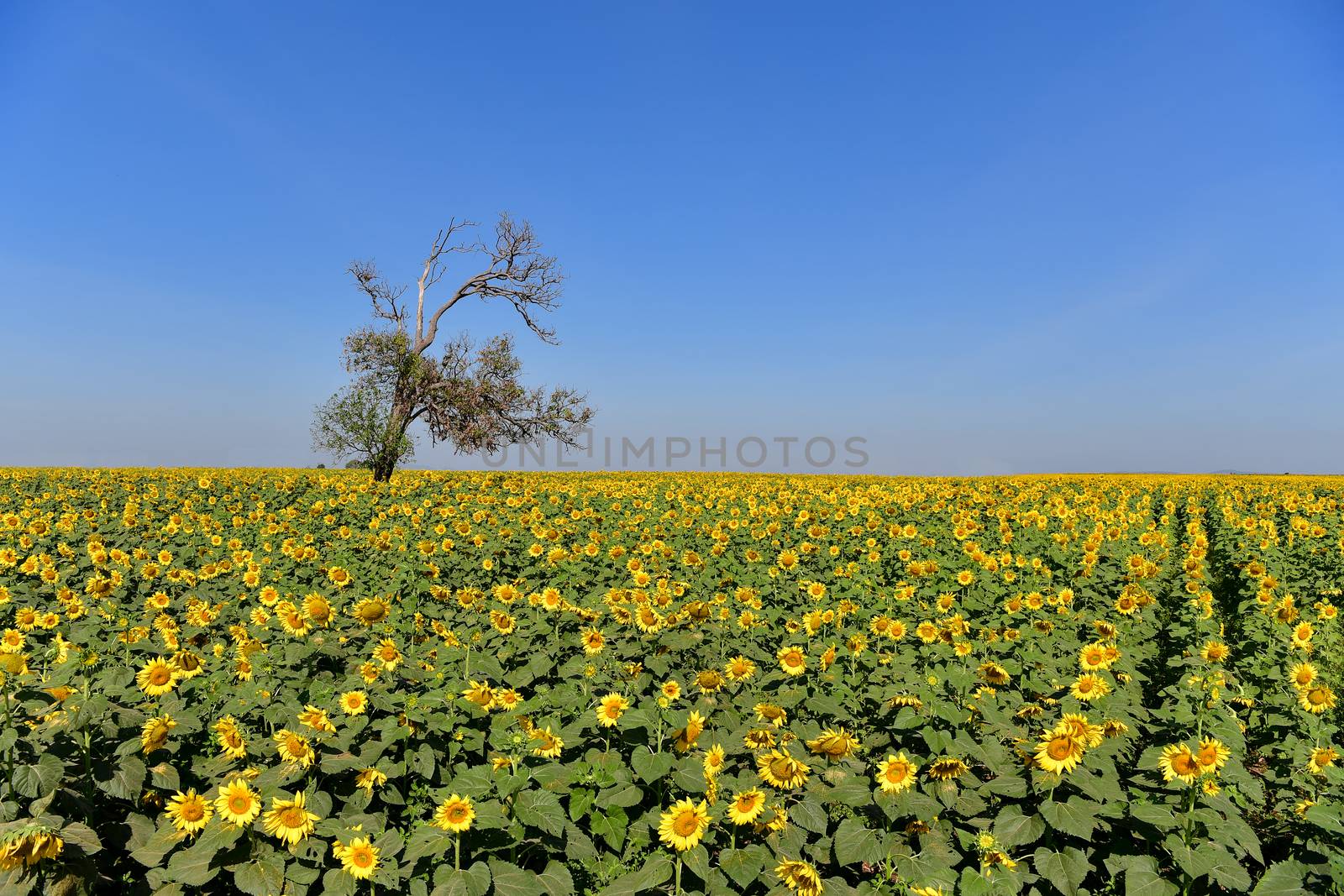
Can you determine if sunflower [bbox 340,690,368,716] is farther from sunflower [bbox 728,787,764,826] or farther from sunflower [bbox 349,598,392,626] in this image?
sunflower [bbox 728,787,764,826]

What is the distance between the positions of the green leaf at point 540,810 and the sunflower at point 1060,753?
236cm

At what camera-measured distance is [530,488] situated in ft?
57.1

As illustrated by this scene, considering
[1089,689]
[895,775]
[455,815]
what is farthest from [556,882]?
[1089,689]

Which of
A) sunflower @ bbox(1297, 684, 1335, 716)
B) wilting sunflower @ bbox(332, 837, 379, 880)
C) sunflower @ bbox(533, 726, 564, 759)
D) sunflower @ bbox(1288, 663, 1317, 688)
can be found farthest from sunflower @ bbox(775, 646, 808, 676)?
sunflower @ bbox(1288, 663, 1317, 688)

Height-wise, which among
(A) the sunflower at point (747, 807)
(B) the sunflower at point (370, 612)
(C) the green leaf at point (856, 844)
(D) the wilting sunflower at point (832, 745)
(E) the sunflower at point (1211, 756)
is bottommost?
(C) the green leaf at point (856, 844)

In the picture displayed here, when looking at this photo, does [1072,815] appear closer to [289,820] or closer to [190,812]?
[289,820]

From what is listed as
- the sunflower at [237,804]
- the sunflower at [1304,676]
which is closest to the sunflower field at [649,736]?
the sunflower at [237,804]

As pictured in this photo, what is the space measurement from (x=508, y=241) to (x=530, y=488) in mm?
26144

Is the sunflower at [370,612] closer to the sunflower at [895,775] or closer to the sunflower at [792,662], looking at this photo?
the sunflower at [792,662]

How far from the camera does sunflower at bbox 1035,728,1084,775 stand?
11.1ft

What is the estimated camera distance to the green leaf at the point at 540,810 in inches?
122

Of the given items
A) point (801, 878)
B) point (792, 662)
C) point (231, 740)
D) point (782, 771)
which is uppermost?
point (792, 662)

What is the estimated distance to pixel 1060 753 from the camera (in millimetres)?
3432

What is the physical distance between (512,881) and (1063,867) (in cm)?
247
